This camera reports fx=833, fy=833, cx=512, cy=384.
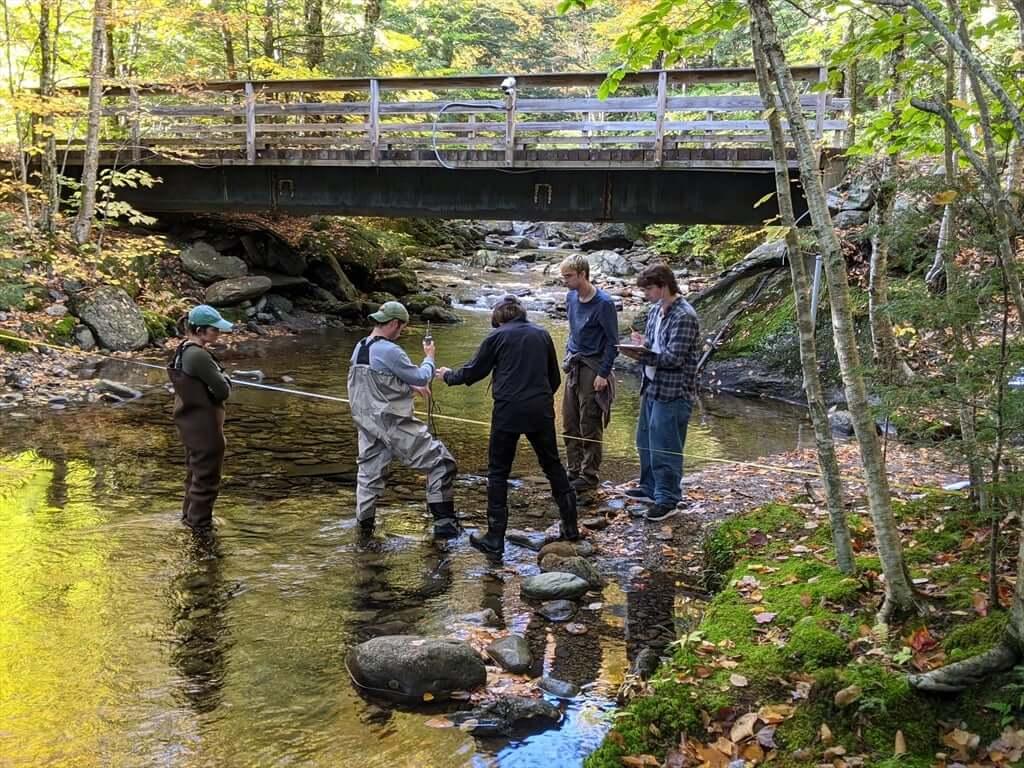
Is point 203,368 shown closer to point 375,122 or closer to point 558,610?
point 558,610

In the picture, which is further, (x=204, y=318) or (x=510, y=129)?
(x=510, y=129)

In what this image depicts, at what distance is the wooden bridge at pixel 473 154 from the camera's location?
15297mm

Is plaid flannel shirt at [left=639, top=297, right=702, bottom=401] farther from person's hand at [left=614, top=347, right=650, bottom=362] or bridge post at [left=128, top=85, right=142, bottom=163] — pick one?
bridge post at [left=128, top=85, right=142, bottom=163]

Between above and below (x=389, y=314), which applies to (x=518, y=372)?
below

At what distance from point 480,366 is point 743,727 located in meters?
3.62

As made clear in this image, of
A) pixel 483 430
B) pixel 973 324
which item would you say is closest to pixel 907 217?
pixel 973 324

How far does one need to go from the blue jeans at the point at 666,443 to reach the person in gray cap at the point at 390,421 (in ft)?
6.07

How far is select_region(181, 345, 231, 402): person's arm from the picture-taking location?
6535 millimetres

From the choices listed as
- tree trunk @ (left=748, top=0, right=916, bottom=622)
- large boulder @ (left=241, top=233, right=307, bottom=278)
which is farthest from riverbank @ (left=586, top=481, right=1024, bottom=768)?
large boulder @ (left=241, top=233, right=307, bottom=278)

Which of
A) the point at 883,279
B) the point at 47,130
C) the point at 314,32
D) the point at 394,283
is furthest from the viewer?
the point at 314,32

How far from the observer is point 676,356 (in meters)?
7.16

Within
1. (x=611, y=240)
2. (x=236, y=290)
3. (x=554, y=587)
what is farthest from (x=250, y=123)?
(x=611, y=240)

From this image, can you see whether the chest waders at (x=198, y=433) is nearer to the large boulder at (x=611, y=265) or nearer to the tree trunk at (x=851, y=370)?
the tree trunk at (x=851, y=370)

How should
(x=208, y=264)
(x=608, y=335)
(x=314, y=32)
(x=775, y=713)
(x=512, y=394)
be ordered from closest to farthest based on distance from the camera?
1. (x=775, y=713)
2. (x=512, y=394)
3. (x=608, y=335)
4. (x=208, y=264)
5. (x=314, y=32)
